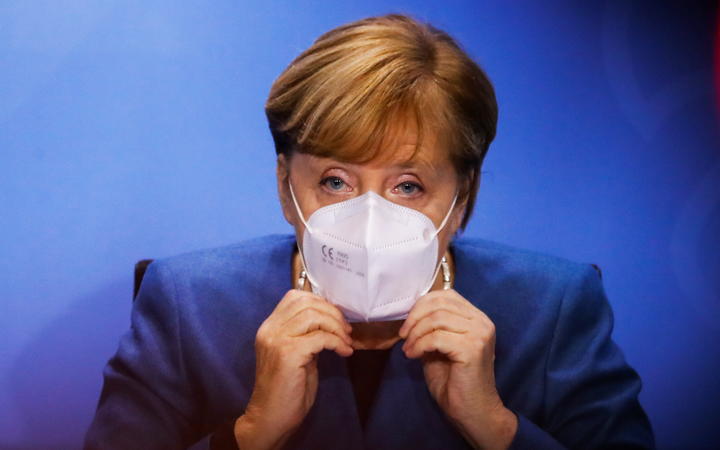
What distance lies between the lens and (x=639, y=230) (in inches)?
67.8

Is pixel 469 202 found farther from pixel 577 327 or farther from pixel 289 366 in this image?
pixel 289 366

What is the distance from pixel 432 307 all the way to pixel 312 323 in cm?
21

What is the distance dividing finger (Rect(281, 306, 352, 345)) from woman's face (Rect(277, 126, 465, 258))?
0.19 meters

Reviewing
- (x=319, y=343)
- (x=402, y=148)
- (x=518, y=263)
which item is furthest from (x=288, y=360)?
(x=518, y=263)

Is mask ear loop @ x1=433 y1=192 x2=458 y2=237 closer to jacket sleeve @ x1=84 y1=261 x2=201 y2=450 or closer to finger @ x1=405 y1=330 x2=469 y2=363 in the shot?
finger @ x1=405 y1=330 x2=469 y2=363

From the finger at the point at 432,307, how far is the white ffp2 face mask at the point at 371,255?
4 cm

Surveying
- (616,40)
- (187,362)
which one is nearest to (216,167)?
(187,362)

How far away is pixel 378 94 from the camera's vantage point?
1.17 metres

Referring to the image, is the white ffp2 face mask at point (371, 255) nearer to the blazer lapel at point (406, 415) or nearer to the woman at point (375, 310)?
the woman at point (375, 310)

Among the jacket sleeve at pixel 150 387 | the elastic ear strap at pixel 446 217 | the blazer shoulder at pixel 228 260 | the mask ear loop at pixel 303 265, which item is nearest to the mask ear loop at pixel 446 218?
the elastic ear strap at pixel 446 217

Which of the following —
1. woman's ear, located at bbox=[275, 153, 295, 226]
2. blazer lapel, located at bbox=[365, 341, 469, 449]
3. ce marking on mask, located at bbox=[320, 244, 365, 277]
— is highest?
woman's ear, located at bbox=[275, 153, 295, 226]

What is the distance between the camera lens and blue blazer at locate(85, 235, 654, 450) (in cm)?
133

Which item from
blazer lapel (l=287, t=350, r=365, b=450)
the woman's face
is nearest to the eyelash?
the woman's face

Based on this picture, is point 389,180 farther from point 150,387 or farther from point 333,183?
point 150,387
